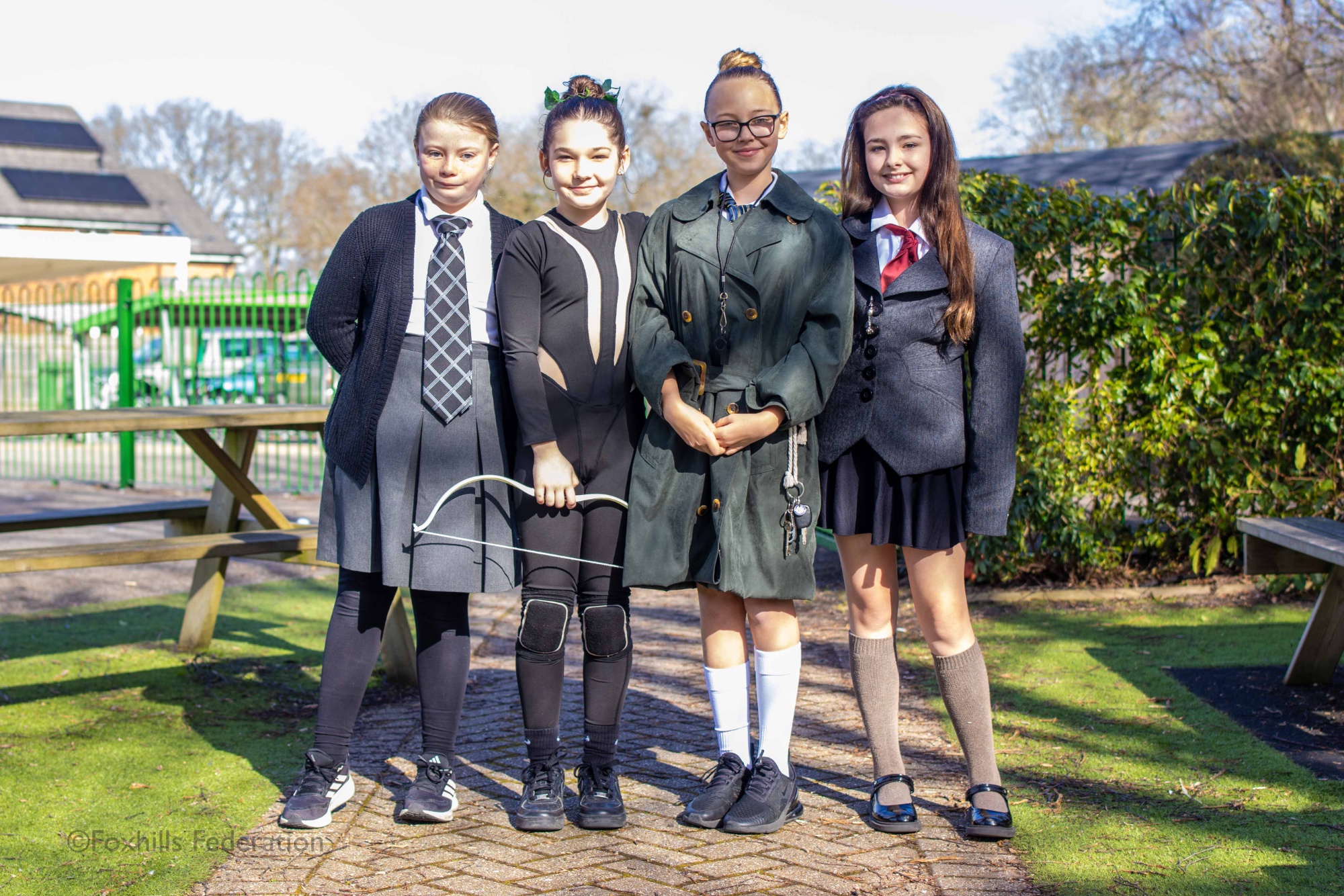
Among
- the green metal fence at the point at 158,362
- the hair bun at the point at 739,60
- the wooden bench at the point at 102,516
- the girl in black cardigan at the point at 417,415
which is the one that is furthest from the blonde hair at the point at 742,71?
the green metal fence at the point at 158,362

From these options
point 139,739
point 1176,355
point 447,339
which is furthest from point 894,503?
point 1176,355

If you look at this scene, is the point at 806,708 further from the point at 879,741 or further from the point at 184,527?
the point at 184,527

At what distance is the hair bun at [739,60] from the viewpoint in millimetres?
3041

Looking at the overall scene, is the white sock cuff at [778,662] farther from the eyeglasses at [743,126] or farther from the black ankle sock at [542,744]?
the eyeglasses at [743,126]

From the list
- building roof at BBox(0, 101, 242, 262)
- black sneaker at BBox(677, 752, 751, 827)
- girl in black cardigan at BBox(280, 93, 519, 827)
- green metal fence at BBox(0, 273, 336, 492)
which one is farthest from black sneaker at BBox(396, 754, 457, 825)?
building roof at BBox(0, 101, 242, 262)

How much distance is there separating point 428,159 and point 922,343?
1.37m

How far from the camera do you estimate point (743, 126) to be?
2971 mm

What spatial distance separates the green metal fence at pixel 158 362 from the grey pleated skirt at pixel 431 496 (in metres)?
8.18

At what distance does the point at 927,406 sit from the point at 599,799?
1.33m

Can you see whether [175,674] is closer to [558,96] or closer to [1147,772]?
[558,96]

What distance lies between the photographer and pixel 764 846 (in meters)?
2.99

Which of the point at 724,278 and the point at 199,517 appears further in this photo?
the point at 199,517

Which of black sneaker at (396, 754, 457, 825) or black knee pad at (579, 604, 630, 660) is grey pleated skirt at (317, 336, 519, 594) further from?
black sneaker at (396, 754, 457, 825)

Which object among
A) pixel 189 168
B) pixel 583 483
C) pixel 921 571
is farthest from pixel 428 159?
pixel 189 168
